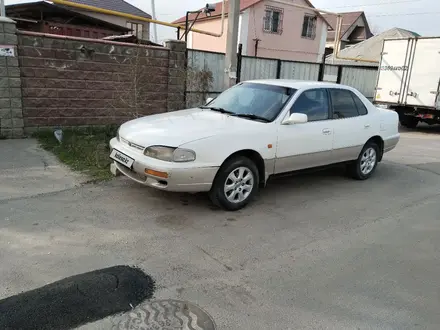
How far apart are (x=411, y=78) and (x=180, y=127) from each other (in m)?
11.0

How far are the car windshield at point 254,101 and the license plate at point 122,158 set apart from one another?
5.36 ft

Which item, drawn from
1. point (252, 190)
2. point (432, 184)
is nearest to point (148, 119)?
point (252, 190)

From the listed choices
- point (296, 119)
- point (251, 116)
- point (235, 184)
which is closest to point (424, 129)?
point (296, 119)

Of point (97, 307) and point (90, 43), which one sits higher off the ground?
point (90, 43)

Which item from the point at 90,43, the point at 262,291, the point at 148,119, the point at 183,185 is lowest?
the point at 262,291

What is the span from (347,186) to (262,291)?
364 centimetres

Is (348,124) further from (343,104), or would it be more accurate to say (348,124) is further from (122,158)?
(122,158)

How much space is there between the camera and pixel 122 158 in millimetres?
4836

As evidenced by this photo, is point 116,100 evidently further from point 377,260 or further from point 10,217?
point 377,260

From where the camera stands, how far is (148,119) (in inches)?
213

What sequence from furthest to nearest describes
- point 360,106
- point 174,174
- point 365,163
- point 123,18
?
point 123,18 < point 365,163 < point 360,106 < point 174,174

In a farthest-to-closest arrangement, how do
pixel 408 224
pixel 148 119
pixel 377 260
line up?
pixel 148 119, pixel 408 224, pixel 377 260

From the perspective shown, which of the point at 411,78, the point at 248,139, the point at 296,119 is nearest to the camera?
the point at 248,139

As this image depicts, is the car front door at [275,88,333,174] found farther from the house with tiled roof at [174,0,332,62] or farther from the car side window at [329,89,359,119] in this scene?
the house with tiled roof at [174,0,332,62]
